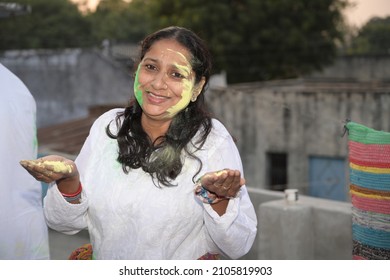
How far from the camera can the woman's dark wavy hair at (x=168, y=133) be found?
2.21 meters

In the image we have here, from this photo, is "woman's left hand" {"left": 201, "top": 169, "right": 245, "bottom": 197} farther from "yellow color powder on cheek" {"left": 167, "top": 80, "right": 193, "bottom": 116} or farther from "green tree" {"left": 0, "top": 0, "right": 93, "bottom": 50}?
"green tree" {"left": 0, "top": 0, "right": 93, "bottom": 50}

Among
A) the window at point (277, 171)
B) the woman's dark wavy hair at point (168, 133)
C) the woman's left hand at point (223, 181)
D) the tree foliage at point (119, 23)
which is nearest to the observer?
the woman's left hand at point (223, 181)

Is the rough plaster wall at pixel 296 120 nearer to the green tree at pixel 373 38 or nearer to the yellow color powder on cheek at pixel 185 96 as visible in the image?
the yellow color powder on cheek at pixel 185 96

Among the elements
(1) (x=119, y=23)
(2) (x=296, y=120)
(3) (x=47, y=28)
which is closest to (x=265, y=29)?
(2) (x=296, y=120)

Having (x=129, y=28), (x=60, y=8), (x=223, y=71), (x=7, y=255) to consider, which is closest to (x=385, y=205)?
(x=7, y=255)

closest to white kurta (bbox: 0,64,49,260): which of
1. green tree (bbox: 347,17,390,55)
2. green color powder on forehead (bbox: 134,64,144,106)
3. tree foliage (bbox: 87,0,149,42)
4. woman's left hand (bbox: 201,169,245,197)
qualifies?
green color powder on forehead (bbox: 134,64,144,106)

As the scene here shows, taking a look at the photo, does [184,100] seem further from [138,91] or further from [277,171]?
[277,171]

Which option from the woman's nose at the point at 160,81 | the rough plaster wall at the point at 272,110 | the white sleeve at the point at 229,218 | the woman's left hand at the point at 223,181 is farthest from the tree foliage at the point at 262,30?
the woman's left hand at the point at 223,181

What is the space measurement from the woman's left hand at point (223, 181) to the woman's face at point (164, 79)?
1.46ft

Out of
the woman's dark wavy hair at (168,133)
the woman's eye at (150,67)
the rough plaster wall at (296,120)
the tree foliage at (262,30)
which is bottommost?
the rough plaster wall at (296,120)

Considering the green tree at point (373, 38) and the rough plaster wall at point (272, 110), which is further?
the green tree at point (373, 38)

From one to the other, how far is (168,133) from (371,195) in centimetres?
95

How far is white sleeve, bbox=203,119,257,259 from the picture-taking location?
2.08 metres

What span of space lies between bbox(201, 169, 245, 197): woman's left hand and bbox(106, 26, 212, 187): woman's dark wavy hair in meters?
0.23
